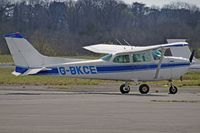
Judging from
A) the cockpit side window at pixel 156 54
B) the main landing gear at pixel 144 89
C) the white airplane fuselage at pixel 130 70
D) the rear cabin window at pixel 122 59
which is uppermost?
the cockpit side window at pixel 156 54

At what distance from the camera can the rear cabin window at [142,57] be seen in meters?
28.7

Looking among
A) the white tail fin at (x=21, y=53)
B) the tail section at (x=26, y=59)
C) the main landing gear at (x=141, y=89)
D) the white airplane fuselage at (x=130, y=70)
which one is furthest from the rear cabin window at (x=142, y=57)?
the white tail fin at (x=21, y=53)

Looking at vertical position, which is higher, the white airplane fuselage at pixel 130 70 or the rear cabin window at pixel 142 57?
the rear cabin window at pixel 142 57

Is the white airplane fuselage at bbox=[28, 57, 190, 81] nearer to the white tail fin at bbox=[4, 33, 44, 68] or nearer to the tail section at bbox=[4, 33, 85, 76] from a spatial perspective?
the tail section at bbox=[4, 33, 85, 76]

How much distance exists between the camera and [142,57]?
28.7m

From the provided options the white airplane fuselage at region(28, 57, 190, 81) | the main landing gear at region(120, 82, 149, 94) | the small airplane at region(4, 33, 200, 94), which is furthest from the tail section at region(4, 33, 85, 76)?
the main landing gear at region(120, 82, 149, 94)

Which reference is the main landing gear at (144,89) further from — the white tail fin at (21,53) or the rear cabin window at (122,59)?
the white tail fin at (21,53)

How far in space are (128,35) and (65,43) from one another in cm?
1172

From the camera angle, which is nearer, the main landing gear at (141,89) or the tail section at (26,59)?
the tail section at (26,59)

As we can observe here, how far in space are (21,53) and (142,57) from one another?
17.1 feet

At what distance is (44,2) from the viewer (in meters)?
143

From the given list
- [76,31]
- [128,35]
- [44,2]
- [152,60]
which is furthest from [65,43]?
[152,60]

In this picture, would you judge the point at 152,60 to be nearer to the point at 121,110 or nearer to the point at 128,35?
the point at 121,110

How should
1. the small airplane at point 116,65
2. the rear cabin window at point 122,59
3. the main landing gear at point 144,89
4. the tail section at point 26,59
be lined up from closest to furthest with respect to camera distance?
the tail section at point 26,59, the small airplane at point 116,65, the main landing gear at point 144,89, the rear cabin window at point 122,59
